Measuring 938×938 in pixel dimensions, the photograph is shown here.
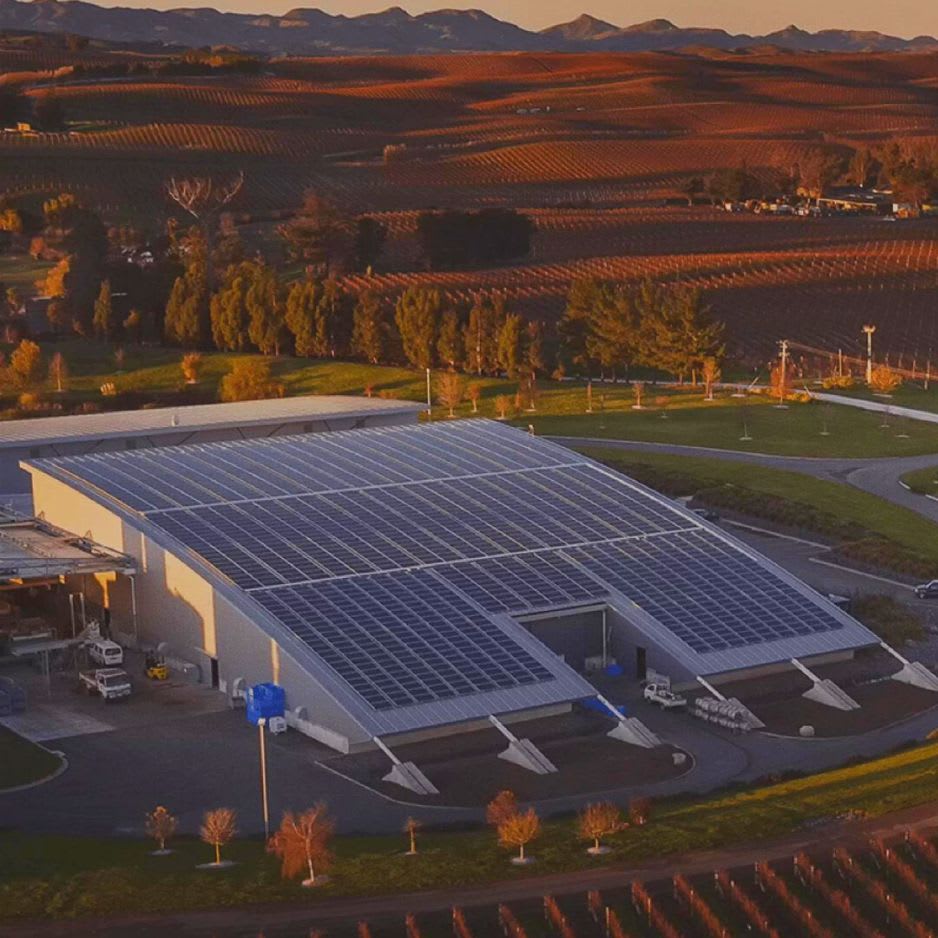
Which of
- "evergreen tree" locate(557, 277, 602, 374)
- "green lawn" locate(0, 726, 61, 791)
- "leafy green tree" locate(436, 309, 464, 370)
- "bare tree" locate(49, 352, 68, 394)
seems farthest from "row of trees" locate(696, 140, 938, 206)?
"green lawn" locate(0, 726, 61, 791)

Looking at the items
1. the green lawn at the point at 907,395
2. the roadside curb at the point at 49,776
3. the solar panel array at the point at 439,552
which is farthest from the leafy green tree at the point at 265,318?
the roadside curb at the point at 49,776

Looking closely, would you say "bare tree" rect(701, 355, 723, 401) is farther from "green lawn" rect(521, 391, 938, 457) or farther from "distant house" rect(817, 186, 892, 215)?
"distant house" rect(817, 186, 892, 215)

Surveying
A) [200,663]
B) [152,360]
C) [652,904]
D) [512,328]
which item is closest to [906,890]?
[652,904]

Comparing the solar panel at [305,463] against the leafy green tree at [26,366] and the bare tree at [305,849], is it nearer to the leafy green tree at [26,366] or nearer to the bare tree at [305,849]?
the bare tree at [305,849]

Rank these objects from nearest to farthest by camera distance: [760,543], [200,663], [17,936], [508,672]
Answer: [17,936]
[508,672]
[200,663]
[760,543]

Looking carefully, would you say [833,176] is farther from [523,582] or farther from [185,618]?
[185,618]

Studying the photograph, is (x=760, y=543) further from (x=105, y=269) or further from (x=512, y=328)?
(x=105, y=269)

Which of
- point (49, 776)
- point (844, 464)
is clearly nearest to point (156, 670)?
point (49, 776)
